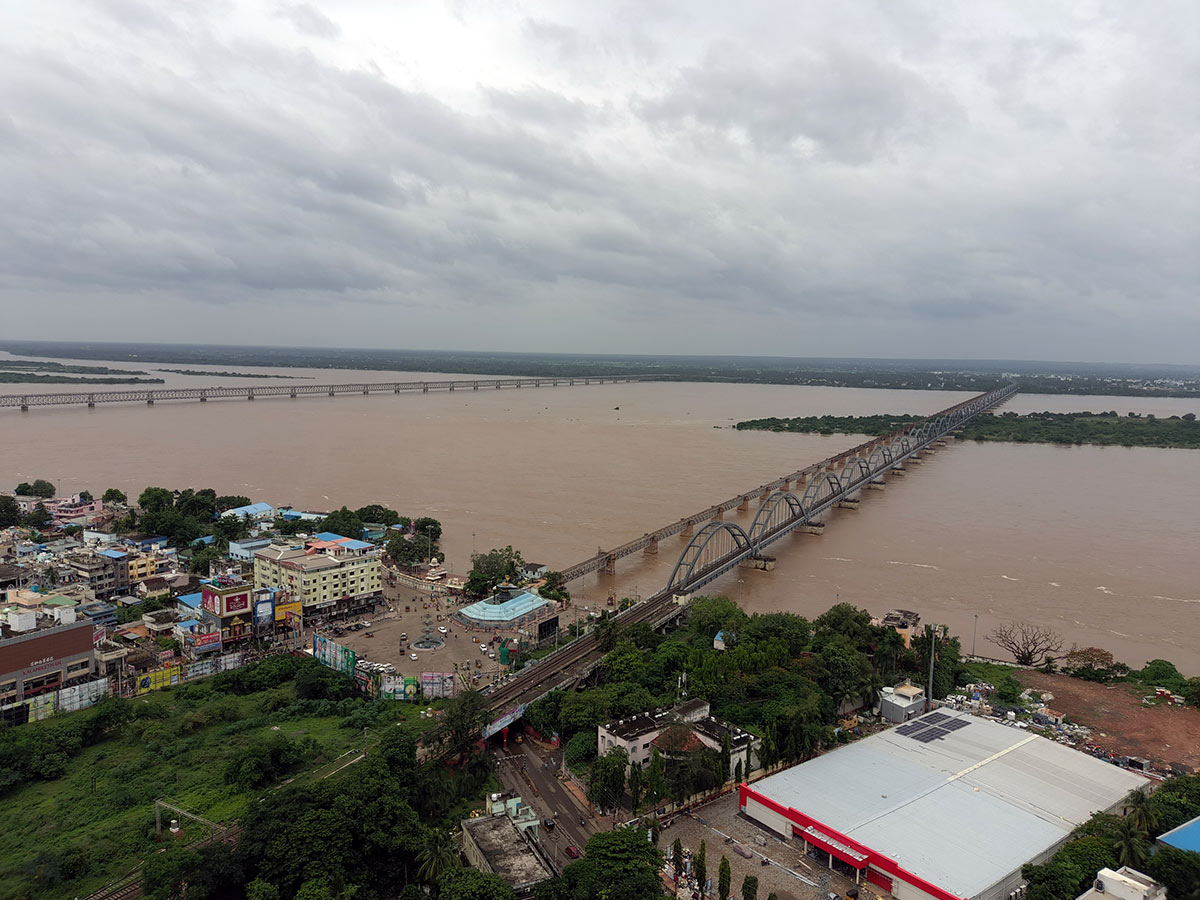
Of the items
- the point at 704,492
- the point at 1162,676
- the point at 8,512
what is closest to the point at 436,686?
the point at 1162,676

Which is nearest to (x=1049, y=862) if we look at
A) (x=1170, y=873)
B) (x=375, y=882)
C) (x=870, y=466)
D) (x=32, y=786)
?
(x=1170, y=873)

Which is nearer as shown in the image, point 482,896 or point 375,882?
point 482,896

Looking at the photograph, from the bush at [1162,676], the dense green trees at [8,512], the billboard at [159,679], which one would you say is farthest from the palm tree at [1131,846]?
the dense green trees at [8,512]

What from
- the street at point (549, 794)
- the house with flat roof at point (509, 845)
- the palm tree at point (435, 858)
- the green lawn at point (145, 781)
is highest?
the palm tree at point (435, 858)

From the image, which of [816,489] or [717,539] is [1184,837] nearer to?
[717,539]

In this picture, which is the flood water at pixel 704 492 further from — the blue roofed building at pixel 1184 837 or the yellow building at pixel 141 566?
the blue roofed building at pixel 1184 837

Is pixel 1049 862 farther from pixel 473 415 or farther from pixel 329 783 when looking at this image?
pixel 473 415
